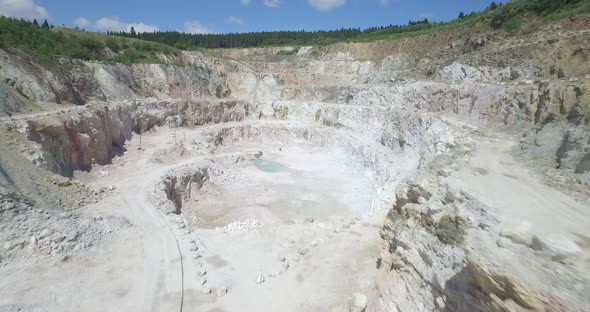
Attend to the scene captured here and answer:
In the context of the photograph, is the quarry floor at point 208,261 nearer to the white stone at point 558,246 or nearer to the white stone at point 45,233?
the white stone at point 45,233

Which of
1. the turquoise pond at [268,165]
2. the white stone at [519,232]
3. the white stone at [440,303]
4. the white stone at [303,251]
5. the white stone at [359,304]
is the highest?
the white stone at [519,232]

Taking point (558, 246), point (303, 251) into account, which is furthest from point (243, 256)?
point (558, 246)

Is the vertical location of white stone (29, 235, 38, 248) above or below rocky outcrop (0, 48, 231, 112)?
below

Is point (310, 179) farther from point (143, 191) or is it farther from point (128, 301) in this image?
point (128, 301)

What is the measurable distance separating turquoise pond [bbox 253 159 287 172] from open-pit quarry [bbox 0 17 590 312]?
1.57ft

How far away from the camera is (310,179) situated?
2972 centimetres

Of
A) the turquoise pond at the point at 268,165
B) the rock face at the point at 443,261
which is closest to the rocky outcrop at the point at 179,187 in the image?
the turquoise pond at the point at 268,165

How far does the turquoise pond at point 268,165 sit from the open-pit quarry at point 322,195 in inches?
18.9

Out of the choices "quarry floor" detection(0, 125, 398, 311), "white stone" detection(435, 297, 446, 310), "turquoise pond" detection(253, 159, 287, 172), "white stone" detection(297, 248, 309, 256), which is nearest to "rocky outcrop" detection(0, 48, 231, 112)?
"quarry floor" detection(0, 125, 398, 311)

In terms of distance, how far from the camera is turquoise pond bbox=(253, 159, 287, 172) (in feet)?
108

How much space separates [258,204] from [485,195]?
55.0 ft

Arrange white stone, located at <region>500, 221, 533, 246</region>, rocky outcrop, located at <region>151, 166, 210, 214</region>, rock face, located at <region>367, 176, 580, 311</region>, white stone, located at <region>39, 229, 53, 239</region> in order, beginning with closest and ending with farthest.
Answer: rock face, located at <region>367, 176, 580, 311</region> < white stone, located at <region>500, 221, 533, 246</region> < white stone, located at <region>39, 229, 53, 239</region> < rocky outcrop, located at <region>151, 166, 210, 214</region>

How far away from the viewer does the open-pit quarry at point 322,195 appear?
8.34 metres

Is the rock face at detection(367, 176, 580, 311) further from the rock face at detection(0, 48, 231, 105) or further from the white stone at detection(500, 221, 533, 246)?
the rock face at detection(0, 48, 231, 105)
